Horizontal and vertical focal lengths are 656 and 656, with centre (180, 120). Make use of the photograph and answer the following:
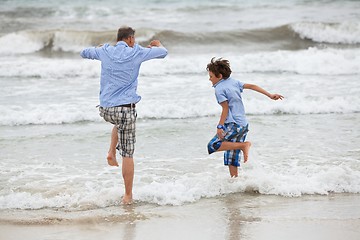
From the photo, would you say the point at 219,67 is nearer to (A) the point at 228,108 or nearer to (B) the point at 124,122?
(A) the point at 228,108

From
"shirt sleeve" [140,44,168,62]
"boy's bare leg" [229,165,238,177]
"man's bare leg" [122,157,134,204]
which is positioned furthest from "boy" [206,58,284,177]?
"man's bare leg" [122,157,134,204]

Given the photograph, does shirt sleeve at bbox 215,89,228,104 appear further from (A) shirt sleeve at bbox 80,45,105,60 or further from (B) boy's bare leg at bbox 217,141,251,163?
(A) shirt sleeve at bbox 80,45,105,60

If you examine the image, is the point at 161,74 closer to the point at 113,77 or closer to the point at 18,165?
the point at 18,165

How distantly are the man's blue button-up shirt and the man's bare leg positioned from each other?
628 millimetres

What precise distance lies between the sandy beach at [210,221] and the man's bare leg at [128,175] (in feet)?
0.38

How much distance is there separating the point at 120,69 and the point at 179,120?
14.9ft

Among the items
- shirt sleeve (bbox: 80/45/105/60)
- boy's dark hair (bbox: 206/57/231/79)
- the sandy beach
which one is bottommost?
the sandy beach

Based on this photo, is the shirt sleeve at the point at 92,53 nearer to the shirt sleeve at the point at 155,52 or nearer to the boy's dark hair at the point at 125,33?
the boy's dark hair at the point at 125,33

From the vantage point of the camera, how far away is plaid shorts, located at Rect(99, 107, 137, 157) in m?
6.31

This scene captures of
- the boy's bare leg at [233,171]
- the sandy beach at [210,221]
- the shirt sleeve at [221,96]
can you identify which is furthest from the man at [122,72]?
the boy's bare leg at [233,171]

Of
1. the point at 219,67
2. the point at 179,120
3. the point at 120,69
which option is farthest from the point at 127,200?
the point at 179,120

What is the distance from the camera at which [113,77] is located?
247 inches

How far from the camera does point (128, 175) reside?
6594mm

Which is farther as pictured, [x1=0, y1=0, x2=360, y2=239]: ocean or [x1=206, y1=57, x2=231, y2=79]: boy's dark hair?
[x1=0, y1=0, x2=360, y2=239]: ocean
